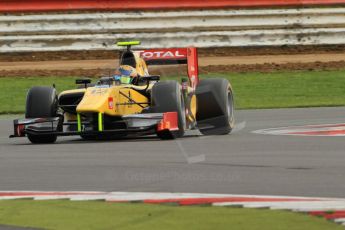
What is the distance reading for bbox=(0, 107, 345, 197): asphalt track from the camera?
9.16 meters

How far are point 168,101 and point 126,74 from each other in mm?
1239

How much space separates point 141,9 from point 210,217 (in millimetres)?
19067

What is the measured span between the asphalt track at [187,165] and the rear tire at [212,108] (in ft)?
0.83

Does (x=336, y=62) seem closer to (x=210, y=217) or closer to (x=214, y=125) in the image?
(x=214, y=125)

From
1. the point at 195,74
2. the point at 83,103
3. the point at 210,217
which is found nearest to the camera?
the point at 210,217

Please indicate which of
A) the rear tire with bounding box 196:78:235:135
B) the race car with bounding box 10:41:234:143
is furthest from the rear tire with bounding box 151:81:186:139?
the rear tire with bounding box 196:78:235:135

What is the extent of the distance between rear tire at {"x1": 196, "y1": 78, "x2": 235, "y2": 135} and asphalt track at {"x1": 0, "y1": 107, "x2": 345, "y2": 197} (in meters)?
0.25

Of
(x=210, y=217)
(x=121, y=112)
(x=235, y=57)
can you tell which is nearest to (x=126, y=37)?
(x=235, y=57)

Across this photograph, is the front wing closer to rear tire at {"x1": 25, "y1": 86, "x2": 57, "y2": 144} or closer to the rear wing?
rear tire at {"x1": 25, "y1": 86, "x2": 57, "y2": 144}

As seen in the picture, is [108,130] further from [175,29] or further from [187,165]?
[175,29]

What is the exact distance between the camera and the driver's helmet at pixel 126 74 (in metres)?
14.8

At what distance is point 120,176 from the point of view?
10008 millimetres

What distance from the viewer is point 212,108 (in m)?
14.8

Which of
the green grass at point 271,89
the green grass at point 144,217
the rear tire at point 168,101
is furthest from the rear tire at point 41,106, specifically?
the green grass at point 144,217
